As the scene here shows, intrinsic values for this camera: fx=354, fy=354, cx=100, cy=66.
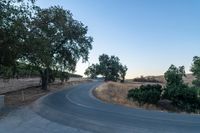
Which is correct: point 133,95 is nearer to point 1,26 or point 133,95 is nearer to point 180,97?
point 180,97

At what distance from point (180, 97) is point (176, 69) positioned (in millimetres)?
8309

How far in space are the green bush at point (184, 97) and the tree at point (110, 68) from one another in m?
80.6

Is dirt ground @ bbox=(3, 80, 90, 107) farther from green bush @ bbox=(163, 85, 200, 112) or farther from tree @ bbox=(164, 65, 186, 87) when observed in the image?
tree @ bbox=(164, 65, 186, 87)

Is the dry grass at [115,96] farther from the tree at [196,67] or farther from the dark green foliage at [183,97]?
the tree at [196,67]

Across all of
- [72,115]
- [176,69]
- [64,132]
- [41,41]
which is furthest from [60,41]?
[64,132]

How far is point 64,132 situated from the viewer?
1534 cm

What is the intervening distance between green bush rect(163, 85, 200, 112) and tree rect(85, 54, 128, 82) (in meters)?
80.6

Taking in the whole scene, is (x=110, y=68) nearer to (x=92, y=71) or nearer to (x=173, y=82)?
(x=92, y=71)

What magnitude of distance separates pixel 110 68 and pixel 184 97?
83.1 m

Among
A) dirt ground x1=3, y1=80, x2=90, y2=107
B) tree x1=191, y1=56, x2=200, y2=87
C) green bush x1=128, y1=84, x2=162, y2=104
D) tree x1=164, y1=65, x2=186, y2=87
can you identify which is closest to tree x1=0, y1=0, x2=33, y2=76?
dirt ground x1=3, y1=80, x2=90, y2=107

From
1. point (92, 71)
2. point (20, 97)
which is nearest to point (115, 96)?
point (20, 97)

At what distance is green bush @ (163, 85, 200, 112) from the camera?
1409 inches

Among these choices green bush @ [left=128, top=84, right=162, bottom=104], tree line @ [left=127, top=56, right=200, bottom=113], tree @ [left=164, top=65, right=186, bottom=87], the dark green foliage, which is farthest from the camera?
tree @ [left=164, top=65, right=186, bottom=87]

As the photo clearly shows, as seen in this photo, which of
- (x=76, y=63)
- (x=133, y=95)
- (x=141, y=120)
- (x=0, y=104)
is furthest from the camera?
(x=76, y=63)
